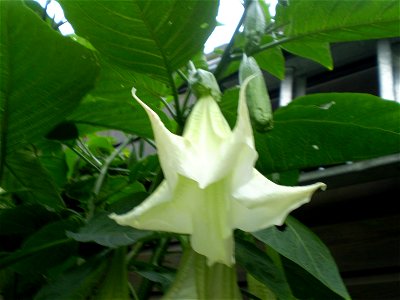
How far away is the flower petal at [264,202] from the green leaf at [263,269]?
116 mm

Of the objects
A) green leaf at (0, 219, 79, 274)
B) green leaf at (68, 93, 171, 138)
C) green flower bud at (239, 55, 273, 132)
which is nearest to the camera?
green flower bud at (239, 55, 273, 132)

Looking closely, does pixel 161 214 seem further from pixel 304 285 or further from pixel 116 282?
pixel 304 285

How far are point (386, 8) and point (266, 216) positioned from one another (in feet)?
1.13

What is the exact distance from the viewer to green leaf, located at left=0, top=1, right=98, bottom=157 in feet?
1.50

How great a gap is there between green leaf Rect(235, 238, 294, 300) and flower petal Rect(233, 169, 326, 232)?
4.6 inches

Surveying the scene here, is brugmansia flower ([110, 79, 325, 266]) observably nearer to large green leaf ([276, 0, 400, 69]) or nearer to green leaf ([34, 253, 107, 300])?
green leaf ([34, 253, 107, 300])

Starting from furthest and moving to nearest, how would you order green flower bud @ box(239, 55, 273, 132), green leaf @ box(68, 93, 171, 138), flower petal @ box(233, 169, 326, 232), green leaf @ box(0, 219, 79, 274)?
green leaf @ box(68, 93, 171, 138) → green leaf @ box(0, 219, 79, 274) → green flower bud @ box(239, 55, 273, 132) → flower petal @ box(233, 169, 326, 232)

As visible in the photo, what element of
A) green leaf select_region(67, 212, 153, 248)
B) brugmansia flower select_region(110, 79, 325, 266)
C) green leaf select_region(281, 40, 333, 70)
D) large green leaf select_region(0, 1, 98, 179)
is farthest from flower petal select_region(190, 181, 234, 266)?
green leaf select_region(281, 40, 333, 70)

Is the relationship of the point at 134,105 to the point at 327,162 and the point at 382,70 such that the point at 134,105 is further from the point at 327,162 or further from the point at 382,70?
the point at 382,70

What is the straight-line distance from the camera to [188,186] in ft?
1.06

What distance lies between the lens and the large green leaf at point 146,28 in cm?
45

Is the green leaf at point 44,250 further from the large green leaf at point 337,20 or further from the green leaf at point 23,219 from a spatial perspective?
the large green leaf at point 337,20

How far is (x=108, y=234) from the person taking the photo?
43cm

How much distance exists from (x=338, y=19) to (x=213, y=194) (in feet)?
1.06
